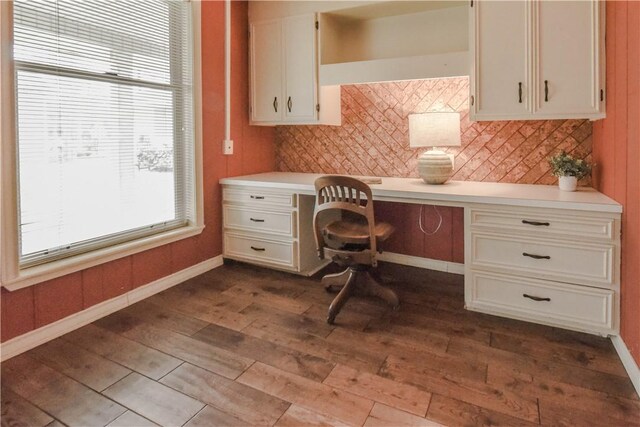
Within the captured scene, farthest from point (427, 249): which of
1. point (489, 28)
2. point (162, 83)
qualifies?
point (162, 83)

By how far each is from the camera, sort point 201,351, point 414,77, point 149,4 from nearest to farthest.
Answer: point 201,351 < point 149,4 < point 414,77

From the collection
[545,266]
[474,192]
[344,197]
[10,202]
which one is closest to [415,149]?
[474,192]

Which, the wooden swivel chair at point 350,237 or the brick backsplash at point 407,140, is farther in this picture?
the brick backsplash at point 407,140

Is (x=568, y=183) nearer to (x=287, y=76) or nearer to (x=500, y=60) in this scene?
(x=500, y=60)

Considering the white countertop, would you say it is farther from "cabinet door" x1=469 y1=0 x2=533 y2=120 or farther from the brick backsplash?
"cabinet door" x1=469 y1=0 x2=533 y2=120

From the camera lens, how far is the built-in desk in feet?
7.14

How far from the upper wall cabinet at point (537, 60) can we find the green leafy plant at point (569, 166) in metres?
0.27

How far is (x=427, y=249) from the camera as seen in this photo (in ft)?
11.4

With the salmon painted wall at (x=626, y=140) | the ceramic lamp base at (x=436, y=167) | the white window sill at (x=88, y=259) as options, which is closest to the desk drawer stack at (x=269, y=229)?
the white window sill at (x=88, y=259)

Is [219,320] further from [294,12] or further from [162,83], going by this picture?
[294,12]

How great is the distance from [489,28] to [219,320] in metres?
2.52

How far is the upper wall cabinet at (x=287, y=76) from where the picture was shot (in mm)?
3367

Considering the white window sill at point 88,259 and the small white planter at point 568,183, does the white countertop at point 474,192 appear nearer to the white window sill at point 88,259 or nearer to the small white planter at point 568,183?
the small white planter at point 568,183

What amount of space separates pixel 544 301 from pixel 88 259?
8.83 feet
